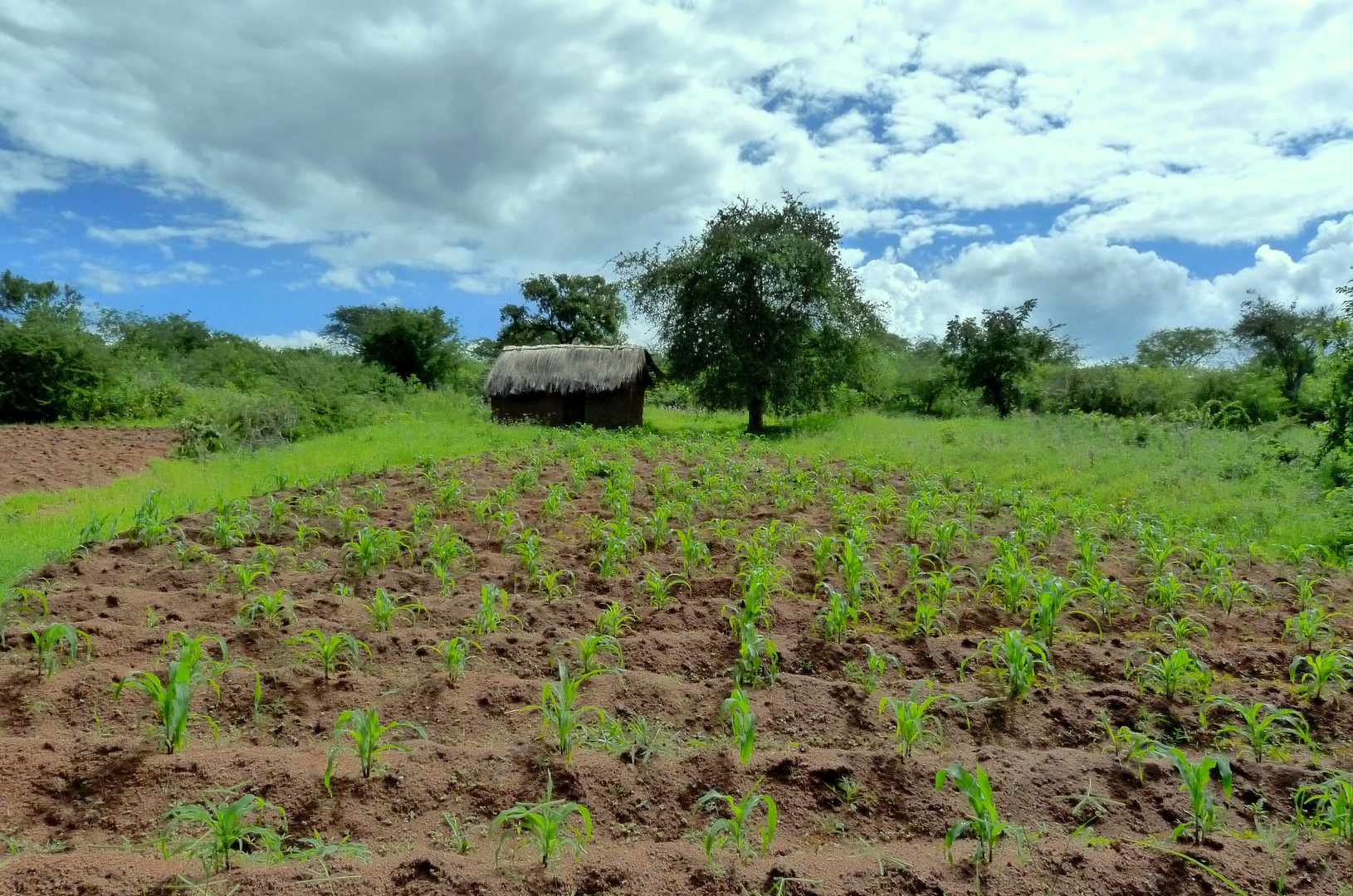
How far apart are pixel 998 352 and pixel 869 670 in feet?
98.5

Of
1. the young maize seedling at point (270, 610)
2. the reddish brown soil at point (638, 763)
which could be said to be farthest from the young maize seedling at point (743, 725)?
the young maize seedling at point (270, 610)

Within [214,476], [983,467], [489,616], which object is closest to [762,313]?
[983,467]

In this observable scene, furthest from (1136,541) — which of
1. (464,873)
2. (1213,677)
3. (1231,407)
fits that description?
(1231,407)

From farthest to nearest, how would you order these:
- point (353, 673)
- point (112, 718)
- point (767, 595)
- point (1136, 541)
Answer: point (1136, 541), point (767, 595), point (353, 673), point (112, 718)

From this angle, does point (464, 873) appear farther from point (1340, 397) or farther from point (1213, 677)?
point (1340, 397)

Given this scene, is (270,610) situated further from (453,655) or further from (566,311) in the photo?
(566,311)

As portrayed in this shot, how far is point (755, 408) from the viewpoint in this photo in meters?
25.7

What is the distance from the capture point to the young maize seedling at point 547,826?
2.84m

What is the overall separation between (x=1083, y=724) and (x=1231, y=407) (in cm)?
2994

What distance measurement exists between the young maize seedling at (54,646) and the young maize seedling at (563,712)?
8.55 ft

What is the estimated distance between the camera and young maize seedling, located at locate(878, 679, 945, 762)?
369 cm

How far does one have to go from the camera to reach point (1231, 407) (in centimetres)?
2828

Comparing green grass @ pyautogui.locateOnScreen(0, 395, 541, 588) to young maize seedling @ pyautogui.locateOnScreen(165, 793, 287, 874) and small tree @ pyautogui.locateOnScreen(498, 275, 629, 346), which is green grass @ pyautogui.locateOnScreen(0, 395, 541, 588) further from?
small tree @ pyautogui.locateOnScreen(498, 275, 629, 346)

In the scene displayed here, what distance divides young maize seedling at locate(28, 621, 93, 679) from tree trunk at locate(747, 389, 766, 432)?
2145 cm
